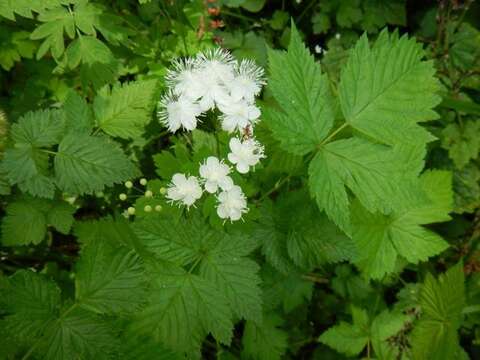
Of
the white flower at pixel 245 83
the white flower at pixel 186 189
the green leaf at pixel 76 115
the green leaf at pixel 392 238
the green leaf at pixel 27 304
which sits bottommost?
the green leaf at pixel 27 304

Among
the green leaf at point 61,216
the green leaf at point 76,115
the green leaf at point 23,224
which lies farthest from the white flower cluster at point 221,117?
the green leaf at point 23,224

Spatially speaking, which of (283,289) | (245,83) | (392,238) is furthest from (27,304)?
(392,238)

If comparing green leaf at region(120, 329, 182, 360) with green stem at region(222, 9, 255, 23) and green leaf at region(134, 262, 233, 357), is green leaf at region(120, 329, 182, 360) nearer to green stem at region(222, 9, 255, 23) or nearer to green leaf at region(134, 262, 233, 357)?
green leaf at region(134, 262, 233, 357)

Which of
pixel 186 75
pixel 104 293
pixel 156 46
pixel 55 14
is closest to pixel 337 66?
pixel 156 46

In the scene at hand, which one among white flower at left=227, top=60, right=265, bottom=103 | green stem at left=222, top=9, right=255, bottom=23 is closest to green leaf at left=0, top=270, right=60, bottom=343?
white flower at left=227, top=60, right=265, bottom=103

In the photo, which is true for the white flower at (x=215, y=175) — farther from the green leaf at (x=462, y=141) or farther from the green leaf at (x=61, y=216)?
the green leaf at (x=462, y=141)

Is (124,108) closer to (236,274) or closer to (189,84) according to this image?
(189,84)

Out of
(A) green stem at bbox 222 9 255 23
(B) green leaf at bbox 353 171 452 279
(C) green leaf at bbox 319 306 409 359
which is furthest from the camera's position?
(A) green stem at bbox 222 9 255 23

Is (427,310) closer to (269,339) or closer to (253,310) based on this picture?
(269,339)
